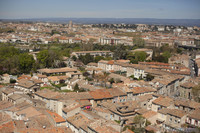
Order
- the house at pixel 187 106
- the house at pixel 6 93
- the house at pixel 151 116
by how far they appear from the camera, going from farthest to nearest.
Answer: the house at pixel 6 93, the house at pixel 187 106, the house at pixel 151 116

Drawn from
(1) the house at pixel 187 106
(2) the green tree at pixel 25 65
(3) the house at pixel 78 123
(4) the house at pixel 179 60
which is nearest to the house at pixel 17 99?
(3) the house at pixel 78 123

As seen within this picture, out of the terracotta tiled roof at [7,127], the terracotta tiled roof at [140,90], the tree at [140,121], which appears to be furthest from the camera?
the terracotta tiled roof at [140,90]

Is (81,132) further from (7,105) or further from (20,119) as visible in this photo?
(7,105)

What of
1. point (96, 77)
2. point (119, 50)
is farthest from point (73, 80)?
point (119, 50)

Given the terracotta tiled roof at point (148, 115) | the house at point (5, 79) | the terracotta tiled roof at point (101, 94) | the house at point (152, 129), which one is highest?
the terracotta tiled roof at point (101, 94)

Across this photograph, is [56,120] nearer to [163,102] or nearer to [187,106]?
[163,102]

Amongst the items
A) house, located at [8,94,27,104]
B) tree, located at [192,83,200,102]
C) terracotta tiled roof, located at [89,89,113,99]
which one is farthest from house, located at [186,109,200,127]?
house, located at [8,94,27,104]

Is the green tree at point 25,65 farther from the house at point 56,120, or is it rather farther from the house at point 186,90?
the house at point 186,90

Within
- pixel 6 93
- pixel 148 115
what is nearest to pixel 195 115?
pixel 148 115

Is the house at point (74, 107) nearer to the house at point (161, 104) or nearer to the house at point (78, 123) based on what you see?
the house at point (78, 123)

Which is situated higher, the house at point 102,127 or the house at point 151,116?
the house at point 102,127

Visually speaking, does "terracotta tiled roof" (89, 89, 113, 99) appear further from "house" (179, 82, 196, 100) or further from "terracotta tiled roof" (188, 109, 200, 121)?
"house" (179, 82, 196, 100)

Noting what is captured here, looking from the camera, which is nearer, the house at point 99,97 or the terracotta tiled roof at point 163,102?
the terracotta tiled roof at point 163,102
